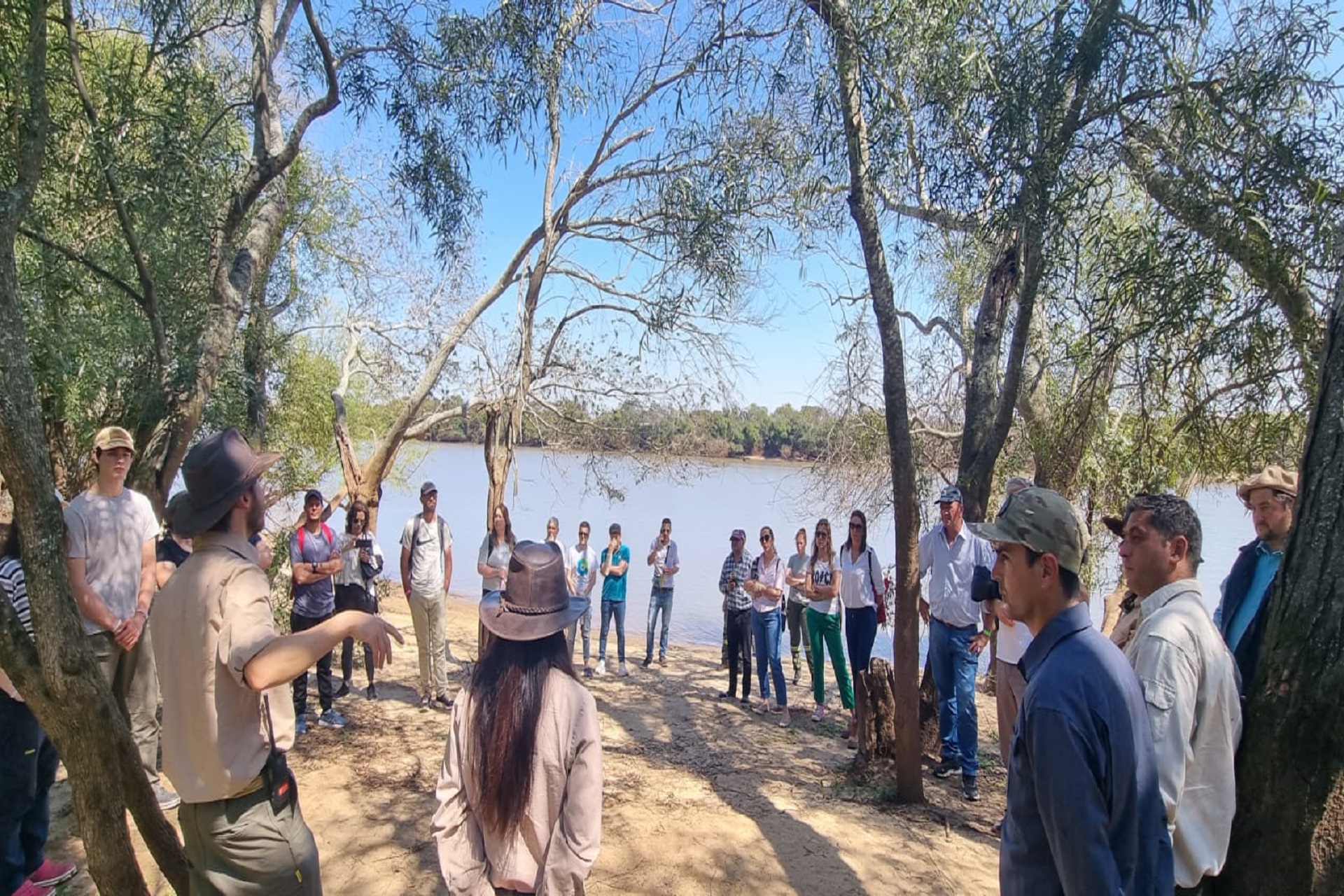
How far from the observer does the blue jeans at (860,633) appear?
290 inches

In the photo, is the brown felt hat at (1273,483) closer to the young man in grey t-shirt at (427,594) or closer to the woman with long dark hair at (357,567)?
the young man in grey t-shirt at (427,594)

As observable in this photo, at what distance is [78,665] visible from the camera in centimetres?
278

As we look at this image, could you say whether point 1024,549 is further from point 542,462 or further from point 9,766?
point 542,462

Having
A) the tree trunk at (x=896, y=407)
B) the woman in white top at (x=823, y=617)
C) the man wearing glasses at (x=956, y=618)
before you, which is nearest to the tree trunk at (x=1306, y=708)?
the tree trunk at (x=896, y=407)

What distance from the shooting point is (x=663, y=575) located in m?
10.5

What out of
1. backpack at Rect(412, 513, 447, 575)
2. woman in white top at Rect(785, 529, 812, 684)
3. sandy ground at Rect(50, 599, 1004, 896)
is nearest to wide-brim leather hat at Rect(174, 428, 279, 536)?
sandy ground at Rect(50, 599, 1004, 896)

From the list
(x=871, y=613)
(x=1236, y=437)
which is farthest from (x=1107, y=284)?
(x=871, y=613)

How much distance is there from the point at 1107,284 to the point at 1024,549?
13.0ft

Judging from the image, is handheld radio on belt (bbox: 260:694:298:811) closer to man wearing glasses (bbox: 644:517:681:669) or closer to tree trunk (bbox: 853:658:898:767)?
tree trunk (bbox: 853:658:898:767)

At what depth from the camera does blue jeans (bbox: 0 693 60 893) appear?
349 cm

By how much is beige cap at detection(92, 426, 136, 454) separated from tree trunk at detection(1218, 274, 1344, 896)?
5271 mm

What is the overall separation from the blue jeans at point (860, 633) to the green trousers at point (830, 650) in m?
0.56

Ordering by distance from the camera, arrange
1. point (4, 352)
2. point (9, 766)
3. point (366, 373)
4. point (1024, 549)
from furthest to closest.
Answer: point (366, 373) < point (9, 766) < point (4, 352) < point (1024, 549)

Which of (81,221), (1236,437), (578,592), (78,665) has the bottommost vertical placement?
(578,592)
